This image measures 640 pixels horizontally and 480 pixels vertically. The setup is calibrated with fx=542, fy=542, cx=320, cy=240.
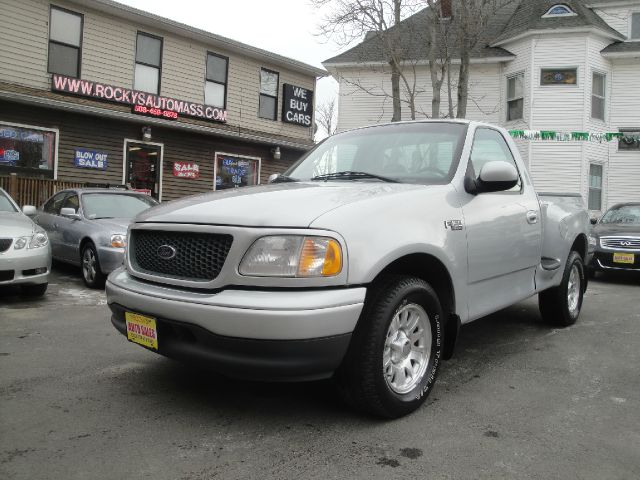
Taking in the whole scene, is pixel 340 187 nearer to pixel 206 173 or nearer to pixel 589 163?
pixel 206 173

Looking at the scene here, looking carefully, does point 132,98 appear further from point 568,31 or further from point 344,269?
point 568,31

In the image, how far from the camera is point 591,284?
29.4 ft

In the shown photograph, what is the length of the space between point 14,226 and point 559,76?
684 inches

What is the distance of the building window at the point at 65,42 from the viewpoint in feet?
42.0

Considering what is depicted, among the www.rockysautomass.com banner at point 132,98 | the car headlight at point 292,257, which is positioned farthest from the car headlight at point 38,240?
the www.rockysautomass.com banner at point 132,98

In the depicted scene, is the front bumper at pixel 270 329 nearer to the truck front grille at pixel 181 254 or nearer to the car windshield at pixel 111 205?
the truck front grille at pixel 181 254

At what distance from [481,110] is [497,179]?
17.1 m

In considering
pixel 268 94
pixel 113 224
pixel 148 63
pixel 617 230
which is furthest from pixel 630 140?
pixel 113 224

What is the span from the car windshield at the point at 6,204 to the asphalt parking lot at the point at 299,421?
9.94 feet

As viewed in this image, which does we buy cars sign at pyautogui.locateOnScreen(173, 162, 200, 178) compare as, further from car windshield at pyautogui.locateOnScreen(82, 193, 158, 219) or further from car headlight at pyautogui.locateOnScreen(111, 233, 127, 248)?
car headlight at pyautogui.locateOnScreen(111, 233, 127, 248)

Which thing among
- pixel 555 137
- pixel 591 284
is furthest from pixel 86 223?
pixel 555 137

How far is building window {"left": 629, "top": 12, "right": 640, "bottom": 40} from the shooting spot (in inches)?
749

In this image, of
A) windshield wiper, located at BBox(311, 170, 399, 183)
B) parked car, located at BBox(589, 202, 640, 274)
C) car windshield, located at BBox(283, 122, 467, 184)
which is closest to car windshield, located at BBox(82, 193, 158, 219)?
car windshield, located at BBox(283, 122, 467, 184)

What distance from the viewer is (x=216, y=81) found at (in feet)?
52.1
